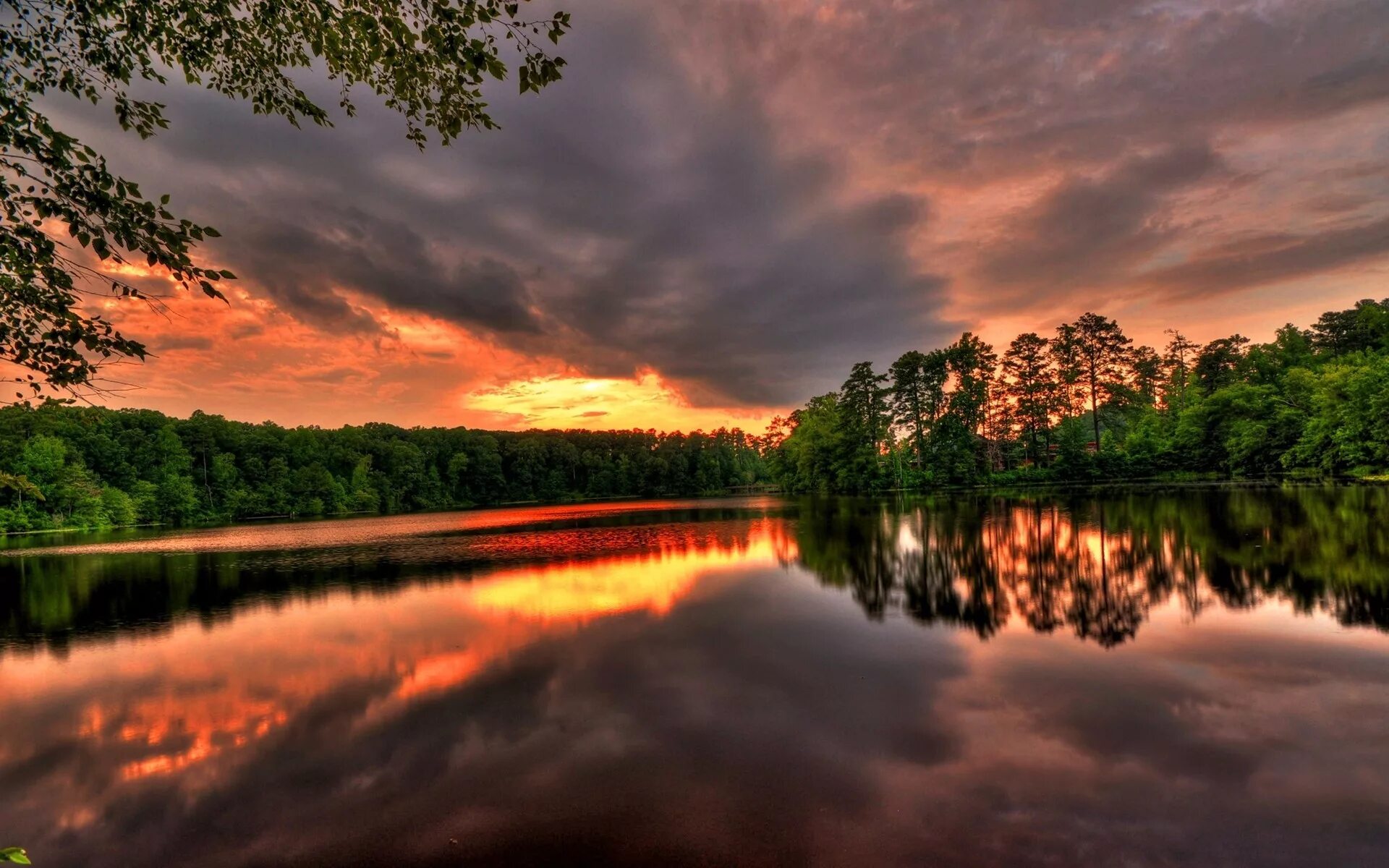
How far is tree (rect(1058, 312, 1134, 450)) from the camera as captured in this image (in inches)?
2206

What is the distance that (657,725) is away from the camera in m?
6.74

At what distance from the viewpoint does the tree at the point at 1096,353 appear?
56.0 metres

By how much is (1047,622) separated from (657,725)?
762cm

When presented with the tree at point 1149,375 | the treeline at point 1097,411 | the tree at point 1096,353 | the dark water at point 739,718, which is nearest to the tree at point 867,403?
the treeline at point 1097,411

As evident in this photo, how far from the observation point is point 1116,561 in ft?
48.5

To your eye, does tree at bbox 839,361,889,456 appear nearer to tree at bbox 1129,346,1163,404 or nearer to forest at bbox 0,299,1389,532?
forest at bbox 0,299,1389,532

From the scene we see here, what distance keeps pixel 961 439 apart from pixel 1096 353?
17.0m

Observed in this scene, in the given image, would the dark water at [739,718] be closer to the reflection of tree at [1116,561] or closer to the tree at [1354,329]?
the reflection of tree at [1116,561]

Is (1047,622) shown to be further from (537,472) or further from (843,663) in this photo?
(537,472)

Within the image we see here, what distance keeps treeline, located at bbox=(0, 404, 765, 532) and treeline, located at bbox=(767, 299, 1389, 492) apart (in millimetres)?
37374

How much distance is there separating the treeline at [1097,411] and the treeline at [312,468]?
37374 millimetres

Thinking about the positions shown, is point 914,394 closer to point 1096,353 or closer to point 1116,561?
point 1096,353

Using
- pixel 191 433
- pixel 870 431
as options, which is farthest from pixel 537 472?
pixel 870 431

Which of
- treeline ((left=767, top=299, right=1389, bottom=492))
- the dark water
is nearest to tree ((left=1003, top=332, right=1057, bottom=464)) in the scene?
treeline ((left=767, top=299, right=1389, bottom=492))
